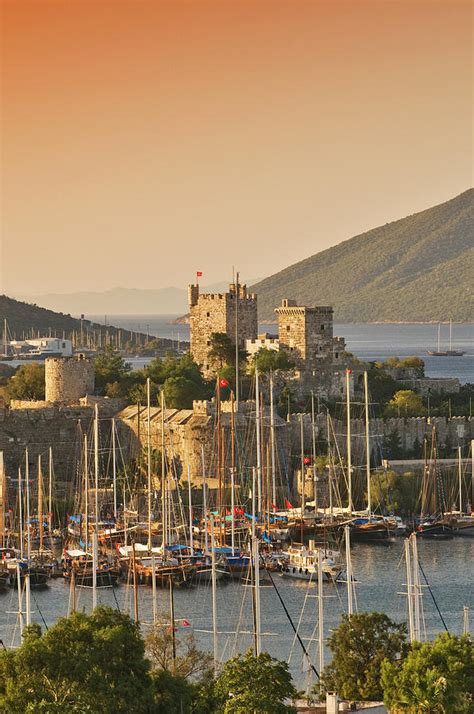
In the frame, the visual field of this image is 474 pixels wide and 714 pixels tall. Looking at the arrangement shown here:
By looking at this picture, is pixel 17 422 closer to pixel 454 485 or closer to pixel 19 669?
pixel 454 485

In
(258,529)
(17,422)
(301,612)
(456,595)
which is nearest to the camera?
(301,612)

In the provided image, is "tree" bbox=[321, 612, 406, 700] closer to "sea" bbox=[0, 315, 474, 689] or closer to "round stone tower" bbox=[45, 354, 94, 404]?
"sea" bbox=[0, 315, 474, 689]

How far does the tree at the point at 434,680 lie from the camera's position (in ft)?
105

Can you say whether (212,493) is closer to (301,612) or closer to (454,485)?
(454,485)

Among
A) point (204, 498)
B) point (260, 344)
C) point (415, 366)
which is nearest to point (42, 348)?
point (415, 366)

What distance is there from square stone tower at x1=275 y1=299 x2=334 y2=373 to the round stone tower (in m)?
7.89

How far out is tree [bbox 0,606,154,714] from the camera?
101ft

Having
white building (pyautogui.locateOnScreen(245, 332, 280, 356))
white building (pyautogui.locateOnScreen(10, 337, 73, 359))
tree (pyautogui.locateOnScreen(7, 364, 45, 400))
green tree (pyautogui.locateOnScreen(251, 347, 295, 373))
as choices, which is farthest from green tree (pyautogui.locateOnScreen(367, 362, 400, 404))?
white building (pyautogui.locateOnScreen(10, 337, 73, 359))

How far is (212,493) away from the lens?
202 feet

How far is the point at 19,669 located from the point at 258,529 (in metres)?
26.6

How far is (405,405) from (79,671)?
1667 inches

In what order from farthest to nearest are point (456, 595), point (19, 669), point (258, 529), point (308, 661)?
point (258, 529) → point (456, 595) → point (308, 661) → point (19, 669)

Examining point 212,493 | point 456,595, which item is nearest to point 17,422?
point 212,493

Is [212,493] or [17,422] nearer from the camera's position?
[212,493]
